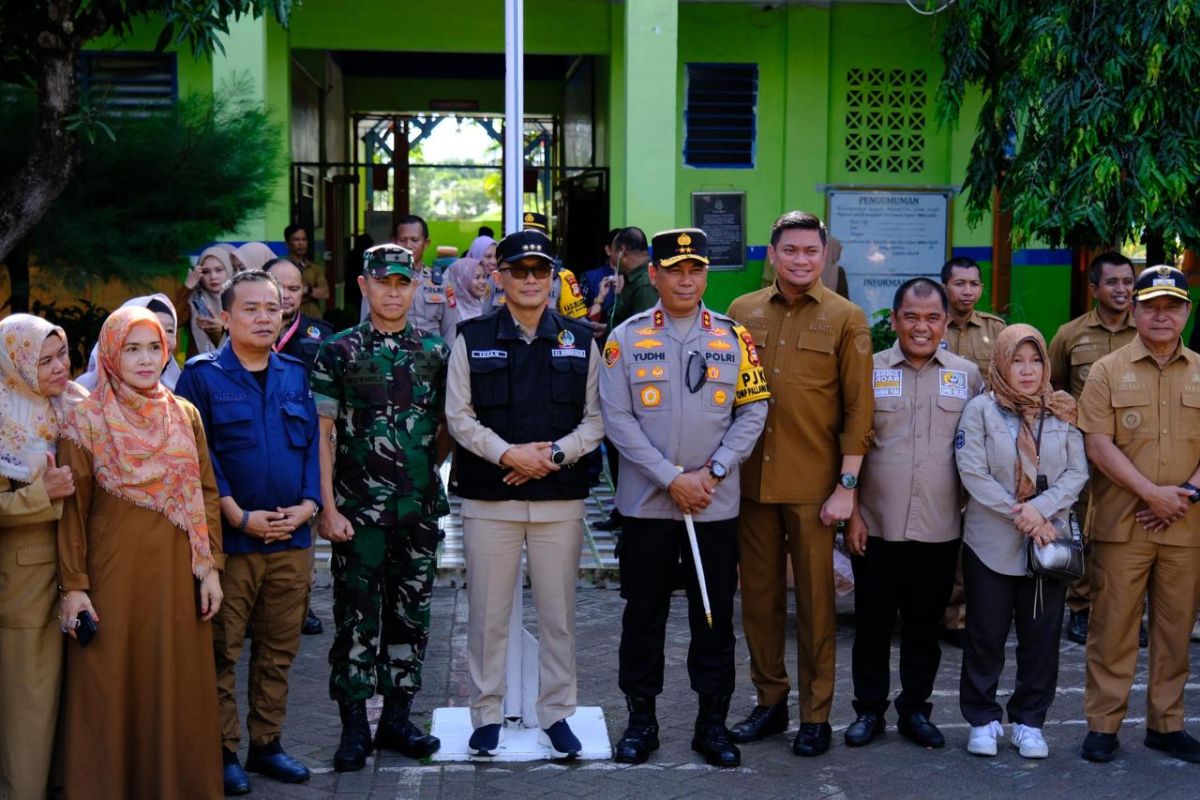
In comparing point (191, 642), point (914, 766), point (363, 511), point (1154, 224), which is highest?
point (1154, 224)

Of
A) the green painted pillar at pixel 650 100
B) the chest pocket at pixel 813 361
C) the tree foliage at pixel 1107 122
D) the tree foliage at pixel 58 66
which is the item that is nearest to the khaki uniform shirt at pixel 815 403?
the chest pocket at pixel 813 361

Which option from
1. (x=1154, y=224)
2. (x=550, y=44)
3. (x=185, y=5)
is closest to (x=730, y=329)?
(x=185, y=5)

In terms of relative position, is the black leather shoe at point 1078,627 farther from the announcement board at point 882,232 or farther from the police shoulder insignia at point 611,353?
the announcement board at point 882,232

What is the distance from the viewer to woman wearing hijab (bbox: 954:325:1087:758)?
5.28 m

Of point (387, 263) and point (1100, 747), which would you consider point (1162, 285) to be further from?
point (387, 263)

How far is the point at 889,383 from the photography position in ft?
17.9

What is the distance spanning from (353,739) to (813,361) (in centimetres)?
226

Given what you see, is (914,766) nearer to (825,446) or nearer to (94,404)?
(825,446)

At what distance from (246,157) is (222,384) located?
379cm

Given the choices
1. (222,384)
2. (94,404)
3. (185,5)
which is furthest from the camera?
(185,5)

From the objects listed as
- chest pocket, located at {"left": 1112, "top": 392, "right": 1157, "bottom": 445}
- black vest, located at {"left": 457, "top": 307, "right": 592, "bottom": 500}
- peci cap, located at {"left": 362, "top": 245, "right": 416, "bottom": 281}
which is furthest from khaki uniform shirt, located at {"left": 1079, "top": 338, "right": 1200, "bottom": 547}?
peci cap, located at {"left": 362, "top": 245, "right": 416, "bottom": 281}

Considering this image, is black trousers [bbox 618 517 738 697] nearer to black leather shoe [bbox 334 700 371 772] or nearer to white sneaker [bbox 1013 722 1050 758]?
black leather shoe [bbox 334 700 371 772]

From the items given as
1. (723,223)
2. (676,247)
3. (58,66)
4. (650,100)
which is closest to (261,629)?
(676,247)

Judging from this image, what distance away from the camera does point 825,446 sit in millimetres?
5395
